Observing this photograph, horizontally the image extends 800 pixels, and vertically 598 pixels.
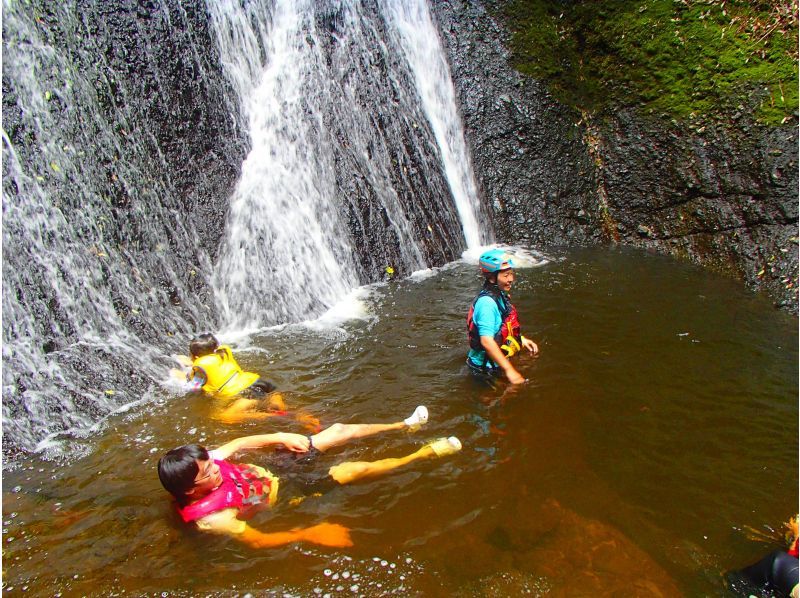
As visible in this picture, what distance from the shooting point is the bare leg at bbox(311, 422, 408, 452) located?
15.0 ft

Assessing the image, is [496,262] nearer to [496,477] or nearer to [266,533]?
[496,477]

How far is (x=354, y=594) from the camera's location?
3217 mm

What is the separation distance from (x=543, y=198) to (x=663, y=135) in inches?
91.9

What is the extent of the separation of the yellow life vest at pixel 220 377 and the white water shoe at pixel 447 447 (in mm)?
2119

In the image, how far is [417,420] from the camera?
4.86m

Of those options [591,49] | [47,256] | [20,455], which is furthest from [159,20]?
[591,49]

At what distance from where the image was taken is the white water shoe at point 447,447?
4469 millimetres

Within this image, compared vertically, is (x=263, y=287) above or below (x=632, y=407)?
above

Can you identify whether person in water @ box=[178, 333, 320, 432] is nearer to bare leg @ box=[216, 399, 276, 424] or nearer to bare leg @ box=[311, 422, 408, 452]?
bare leg @ box=[216, 399, 276, 424]

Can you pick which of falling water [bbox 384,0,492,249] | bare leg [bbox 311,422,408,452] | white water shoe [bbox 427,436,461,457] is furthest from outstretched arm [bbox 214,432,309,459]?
falling water [bbox 384,0,492,249]

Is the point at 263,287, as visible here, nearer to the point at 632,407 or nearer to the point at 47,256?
the point at 47,256

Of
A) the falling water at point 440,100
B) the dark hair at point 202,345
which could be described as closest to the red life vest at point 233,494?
the dark hair at point 202,345

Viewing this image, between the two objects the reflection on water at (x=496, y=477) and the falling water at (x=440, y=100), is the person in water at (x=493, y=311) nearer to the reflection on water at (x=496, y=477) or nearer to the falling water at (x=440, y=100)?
the reflection on water at (x=496, y=477)

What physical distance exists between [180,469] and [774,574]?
348 centimetres
